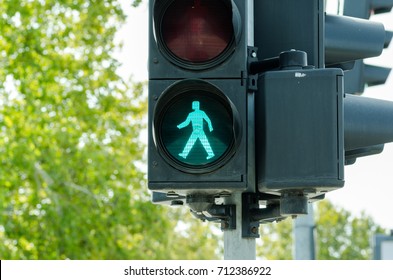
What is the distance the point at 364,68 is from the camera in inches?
296

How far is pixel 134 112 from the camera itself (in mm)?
22562

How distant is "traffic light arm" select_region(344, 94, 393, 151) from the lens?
5.88 meters

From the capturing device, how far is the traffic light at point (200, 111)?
5320mm

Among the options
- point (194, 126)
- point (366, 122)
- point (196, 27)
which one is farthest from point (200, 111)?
point (366, 122)

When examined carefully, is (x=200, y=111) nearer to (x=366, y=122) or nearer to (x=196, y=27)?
(x=196, y=27)

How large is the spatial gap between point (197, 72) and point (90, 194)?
15.4 meters

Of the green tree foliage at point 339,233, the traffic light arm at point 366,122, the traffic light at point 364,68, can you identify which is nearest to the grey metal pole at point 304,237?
the traffic light at point 364,68

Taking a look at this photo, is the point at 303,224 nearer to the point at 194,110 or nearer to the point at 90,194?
the point at 194,110

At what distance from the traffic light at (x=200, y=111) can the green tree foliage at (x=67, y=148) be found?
1354 centimetres

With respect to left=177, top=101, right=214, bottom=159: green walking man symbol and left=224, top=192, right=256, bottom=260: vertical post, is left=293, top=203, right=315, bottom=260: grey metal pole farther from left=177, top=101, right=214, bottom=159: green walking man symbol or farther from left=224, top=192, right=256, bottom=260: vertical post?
left=177, top=101, right=214, bottom=159: green walking man symbol

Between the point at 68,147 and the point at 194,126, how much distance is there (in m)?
15.5

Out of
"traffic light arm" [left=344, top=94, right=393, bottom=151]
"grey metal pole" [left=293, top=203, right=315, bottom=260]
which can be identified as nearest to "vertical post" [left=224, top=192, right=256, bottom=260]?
"traffic light arm" [left=344, top=94, right=393, bottom=151]

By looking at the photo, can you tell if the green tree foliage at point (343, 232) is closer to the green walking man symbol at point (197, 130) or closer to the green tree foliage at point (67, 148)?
the green tree foliage at point (67, 148)
